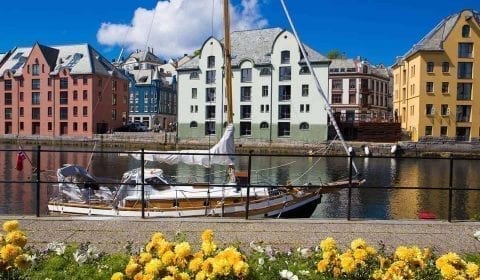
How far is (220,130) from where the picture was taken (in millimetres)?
76625

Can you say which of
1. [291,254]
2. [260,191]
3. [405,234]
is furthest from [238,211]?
[291,254]

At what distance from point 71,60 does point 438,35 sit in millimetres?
70026

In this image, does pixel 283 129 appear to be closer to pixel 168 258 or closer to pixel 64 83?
pixel 64 83

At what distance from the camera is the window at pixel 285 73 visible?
74250 millimetres

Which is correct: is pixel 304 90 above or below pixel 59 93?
below

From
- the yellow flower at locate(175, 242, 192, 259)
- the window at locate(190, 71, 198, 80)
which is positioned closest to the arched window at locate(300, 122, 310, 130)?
the window at locate(190, 71, 198, 80)

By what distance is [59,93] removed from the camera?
306ft

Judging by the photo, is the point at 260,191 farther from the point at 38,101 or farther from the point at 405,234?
the point at 38,101

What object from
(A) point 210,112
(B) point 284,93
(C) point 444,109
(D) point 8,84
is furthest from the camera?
(D) point 8,84

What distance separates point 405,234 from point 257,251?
343 cm

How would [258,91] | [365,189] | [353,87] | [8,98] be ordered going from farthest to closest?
[353,87] < [8,98] < [258,91] < [365,189]

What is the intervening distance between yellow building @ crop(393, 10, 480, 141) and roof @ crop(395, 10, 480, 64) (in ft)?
0.48

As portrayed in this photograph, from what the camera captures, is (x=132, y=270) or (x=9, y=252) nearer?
(x=132, y=270)

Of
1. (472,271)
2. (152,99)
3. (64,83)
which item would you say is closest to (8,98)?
(64,83)
